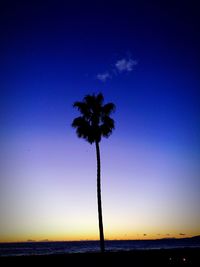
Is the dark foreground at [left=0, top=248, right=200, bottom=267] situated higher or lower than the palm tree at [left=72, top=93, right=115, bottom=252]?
lower

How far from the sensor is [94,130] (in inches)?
1016

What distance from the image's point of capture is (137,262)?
23375 mm

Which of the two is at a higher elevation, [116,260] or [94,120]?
[94,120]

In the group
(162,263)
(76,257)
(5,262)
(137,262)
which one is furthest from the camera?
(76,257)

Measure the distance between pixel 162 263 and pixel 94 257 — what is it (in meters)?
5.87

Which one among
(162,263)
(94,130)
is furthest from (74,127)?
(162,263)

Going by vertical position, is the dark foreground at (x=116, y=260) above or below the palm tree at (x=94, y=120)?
below

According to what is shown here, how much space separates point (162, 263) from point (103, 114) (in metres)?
11.9

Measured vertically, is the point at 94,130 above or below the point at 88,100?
below

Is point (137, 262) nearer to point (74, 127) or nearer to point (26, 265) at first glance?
point (26, 265)

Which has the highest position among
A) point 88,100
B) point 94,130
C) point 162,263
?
point 88,100

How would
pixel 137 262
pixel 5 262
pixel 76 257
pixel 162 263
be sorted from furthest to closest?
pixel 76 257 < pixel 5 262 < pixel 137 262 < pixel 162 263

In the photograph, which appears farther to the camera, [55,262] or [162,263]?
[55,262]

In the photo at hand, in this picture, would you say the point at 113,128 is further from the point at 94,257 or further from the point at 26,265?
the point at 26,265
